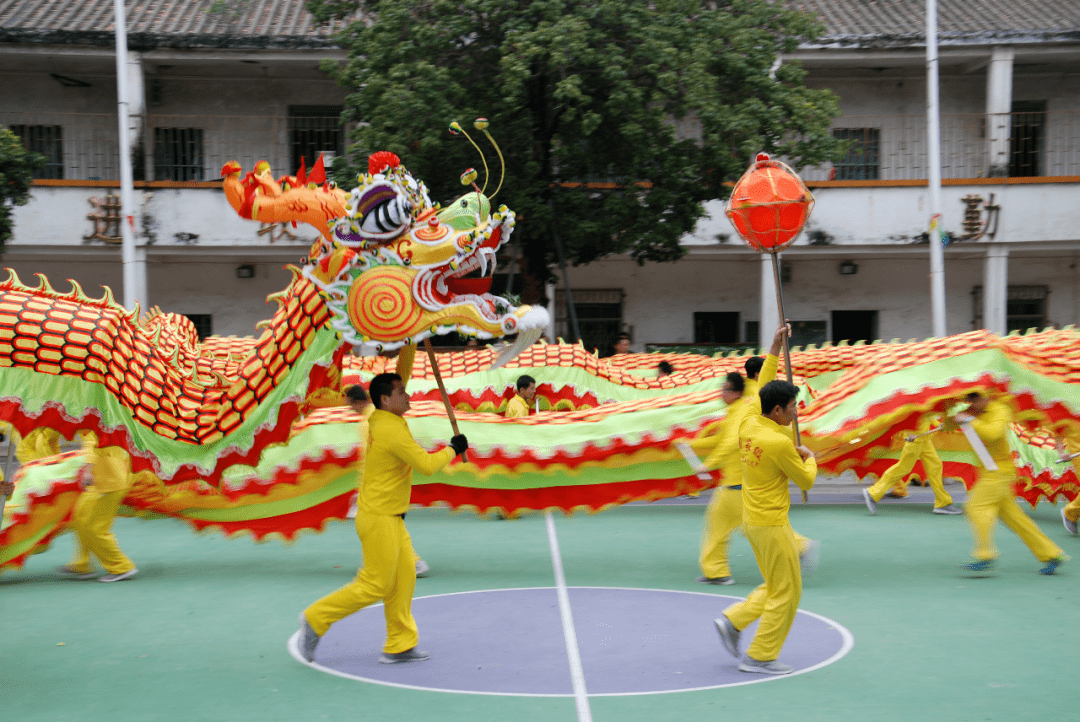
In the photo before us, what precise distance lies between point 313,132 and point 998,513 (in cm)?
1571

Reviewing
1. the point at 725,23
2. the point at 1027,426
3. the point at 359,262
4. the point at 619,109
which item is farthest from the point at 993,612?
the point at 725,23

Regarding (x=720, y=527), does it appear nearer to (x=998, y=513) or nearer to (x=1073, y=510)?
(x=998, y=513)

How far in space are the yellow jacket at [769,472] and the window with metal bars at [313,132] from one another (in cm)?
1597

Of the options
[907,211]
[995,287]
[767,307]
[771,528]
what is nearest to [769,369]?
[771,528]

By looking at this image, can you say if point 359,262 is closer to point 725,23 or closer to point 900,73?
point 725,23

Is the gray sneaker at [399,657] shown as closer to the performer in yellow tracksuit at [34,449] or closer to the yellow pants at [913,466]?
the performer in yellow tracksuit at [34,449]

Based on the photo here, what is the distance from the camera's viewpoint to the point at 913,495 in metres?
12.2

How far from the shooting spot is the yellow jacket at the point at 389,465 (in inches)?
226

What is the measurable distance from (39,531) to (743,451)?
539cm

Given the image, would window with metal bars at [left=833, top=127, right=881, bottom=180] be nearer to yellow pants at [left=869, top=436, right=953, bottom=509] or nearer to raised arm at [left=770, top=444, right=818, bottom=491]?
yellow pants at [left=869, top=436, right=953, bottom=509]

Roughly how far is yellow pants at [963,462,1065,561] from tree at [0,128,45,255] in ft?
44.8

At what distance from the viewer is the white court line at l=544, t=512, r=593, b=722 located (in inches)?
198

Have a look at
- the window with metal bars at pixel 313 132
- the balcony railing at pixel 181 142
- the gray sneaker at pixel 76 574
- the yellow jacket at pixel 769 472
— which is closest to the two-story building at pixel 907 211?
the window with metal bars at pixel 313 132

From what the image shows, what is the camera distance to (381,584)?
5.62 metres
